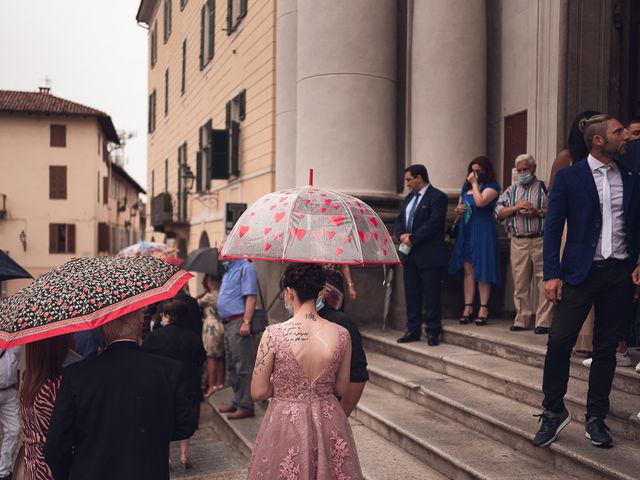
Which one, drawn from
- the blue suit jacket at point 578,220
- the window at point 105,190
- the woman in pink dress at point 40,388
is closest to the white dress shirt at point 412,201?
the blue suit jacket at point 578,220

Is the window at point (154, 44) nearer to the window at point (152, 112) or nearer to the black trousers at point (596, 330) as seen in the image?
the window at point (152, 112)

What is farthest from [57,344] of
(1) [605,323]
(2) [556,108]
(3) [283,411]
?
(2) [556,108]

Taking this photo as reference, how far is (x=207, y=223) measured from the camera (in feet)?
64.7

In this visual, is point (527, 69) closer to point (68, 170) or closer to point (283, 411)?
point (283, 411)

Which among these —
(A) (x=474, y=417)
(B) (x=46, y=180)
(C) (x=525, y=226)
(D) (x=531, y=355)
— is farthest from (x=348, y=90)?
(B) (x=46, y=180)

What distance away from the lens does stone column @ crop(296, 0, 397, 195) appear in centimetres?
872

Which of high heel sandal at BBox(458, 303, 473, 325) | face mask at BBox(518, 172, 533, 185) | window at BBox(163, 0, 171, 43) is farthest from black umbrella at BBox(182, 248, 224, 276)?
window at BBox(163, 0, 171, 43)

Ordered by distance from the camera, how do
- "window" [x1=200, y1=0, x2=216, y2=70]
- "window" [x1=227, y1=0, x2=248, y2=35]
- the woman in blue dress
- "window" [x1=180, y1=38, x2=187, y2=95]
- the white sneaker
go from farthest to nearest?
"window" [x1=180, y1=38, x2=187, y2=95], "window" [x1=200, y1=0, x2=216, y2=70], "window" [x1=227, y1=0, x2=248, y2=35], the woman in blue dress, the white sneaker

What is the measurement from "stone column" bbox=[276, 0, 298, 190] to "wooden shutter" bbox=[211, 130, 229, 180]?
17.6 ft

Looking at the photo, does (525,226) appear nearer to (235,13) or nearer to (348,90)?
(348,90)

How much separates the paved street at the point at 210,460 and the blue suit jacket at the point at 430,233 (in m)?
2.63

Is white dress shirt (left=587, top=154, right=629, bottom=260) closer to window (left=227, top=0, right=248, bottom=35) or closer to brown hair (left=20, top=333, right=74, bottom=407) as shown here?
brown hair (left=20, top=333, right=74, bottom=407)

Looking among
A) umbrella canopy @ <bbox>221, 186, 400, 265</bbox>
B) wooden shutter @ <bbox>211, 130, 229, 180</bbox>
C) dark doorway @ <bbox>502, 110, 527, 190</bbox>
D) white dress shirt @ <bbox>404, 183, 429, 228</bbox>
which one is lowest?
umbrella canopy @ <bbox>221, 186, 400, 265</bbox>

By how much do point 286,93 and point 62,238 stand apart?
116 ft
